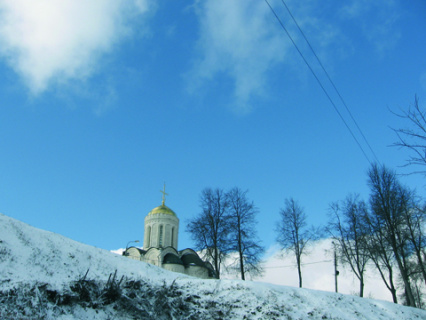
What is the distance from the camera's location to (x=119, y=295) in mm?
12953

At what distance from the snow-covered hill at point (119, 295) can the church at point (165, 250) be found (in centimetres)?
1917

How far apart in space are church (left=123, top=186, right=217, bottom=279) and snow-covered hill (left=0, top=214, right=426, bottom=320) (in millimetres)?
19172

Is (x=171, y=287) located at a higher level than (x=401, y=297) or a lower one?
lower

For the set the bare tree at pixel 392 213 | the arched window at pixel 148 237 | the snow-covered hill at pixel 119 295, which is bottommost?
the snow-covered hill at pixel 119 295

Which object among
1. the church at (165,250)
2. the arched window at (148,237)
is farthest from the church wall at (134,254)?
the arched window at (148,237)

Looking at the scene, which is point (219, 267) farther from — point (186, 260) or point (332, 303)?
point (186, 260)

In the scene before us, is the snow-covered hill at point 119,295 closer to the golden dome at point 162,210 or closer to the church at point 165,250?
the church at point 165,250

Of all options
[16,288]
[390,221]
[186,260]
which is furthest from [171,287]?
[186,260]

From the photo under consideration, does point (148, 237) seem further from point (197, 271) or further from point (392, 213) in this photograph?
point (392, 213)

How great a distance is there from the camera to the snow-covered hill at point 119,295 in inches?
458

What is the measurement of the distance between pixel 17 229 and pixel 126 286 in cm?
754

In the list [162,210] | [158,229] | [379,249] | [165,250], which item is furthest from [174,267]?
[379,249]

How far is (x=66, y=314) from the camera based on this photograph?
36.9ft

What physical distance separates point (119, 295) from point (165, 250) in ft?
88.0
